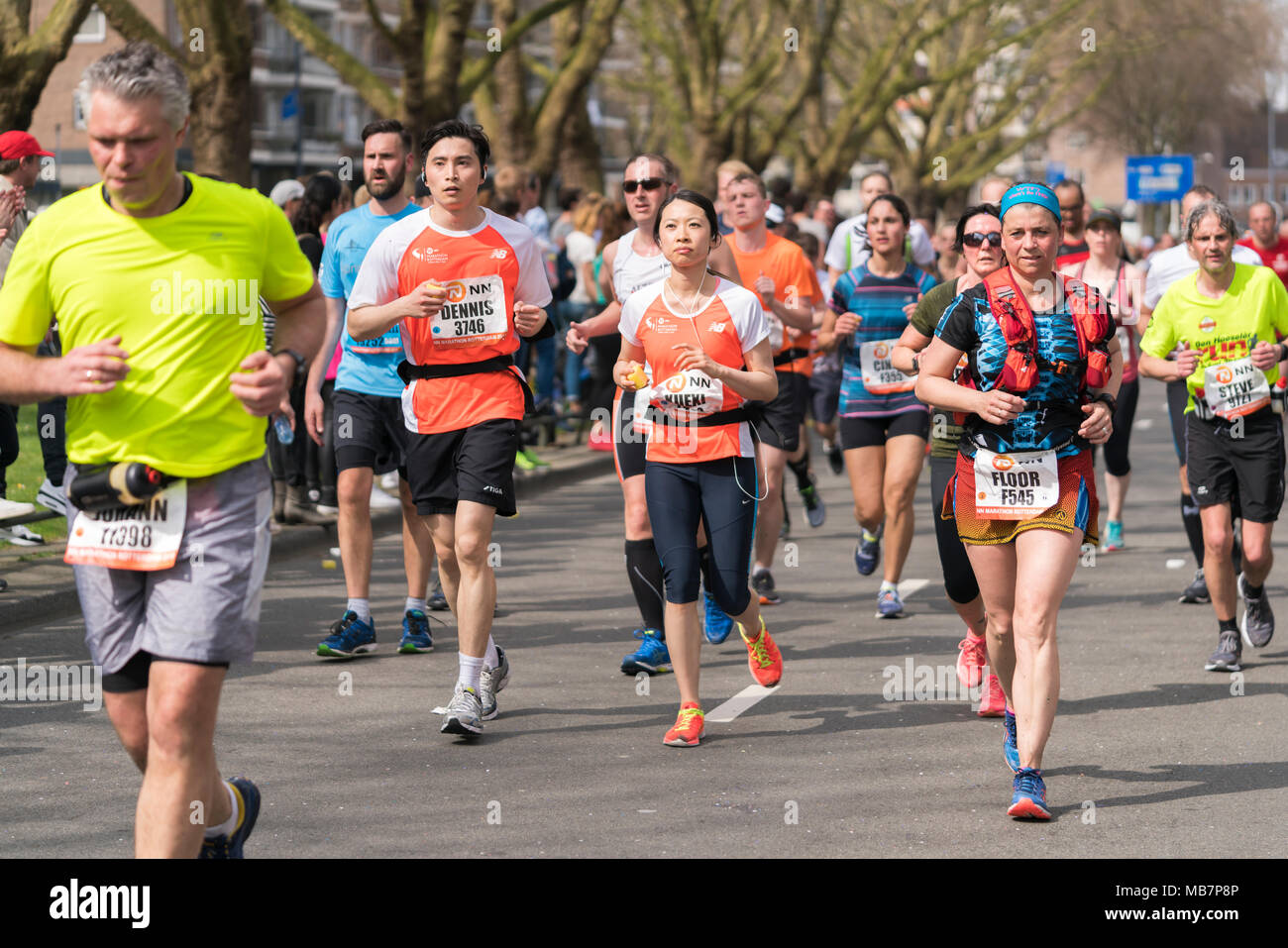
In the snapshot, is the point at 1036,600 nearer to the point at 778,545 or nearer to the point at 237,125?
the point at 778,545

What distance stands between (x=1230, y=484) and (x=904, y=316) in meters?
1.98

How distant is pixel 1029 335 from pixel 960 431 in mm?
1466

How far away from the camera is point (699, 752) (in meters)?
7.01

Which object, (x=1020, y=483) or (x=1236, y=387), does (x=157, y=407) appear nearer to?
(x=1020, y=483)

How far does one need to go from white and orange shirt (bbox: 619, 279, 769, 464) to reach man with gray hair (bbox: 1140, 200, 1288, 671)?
7.72 feet

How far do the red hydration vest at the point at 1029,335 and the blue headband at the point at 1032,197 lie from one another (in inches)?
9.3

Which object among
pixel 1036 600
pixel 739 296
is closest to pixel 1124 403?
pixel 739 296

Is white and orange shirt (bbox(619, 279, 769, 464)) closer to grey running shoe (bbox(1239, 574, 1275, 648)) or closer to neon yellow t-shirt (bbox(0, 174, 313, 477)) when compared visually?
neon yellow t-shirt (bbox(0, 174, 313, 477))

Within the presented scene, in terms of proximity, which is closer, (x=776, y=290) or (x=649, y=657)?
(x=649, y=657)

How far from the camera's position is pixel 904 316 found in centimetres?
998

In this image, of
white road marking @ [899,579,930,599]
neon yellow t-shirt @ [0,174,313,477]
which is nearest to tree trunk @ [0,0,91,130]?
white road marking @ [899,579,930,599]

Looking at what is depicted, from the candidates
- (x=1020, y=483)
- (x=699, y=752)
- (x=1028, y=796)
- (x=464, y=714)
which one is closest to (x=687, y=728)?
(x=699, y=752)

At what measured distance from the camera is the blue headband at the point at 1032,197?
6.10 m
